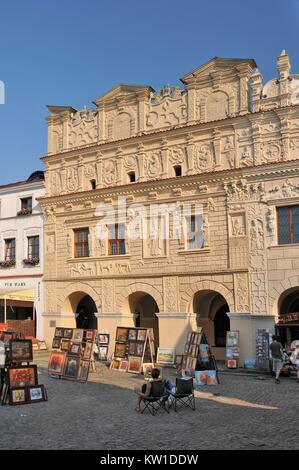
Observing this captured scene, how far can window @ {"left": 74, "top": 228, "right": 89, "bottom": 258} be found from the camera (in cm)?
2873

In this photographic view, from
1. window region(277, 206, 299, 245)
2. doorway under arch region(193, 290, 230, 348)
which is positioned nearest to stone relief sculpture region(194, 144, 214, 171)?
window region(277, 206, 299, 245)

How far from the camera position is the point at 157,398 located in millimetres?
14344

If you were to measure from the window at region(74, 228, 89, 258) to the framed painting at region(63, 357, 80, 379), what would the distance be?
9.45 m

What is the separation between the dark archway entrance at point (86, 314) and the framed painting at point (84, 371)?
12.4 metres

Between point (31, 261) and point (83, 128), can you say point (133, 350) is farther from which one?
point (83, 128)

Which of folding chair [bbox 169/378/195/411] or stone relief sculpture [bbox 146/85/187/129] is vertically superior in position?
stone relief sculpture [bbox 146/85/187/129]

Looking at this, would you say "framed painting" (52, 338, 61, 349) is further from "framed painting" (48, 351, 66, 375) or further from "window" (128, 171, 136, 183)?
"window" (128, 171, 136, 183)

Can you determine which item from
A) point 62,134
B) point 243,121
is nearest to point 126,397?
point 243,121

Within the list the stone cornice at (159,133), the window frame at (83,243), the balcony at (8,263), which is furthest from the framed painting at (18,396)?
the balcony at (8,263)

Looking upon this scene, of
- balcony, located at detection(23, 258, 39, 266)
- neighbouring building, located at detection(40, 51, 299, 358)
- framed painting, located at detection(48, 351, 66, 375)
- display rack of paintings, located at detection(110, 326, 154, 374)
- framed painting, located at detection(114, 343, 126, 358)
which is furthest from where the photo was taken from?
balcony, located at detection(23, 258, 39, 266)

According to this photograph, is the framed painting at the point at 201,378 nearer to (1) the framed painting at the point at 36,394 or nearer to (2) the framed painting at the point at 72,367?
(2) the framed painting at the point at 72,367

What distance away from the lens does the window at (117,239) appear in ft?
89.4

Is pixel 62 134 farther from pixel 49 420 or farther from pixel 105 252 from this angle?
pixel 49 420

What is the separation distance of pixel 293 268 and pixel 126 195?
31.7 feet
